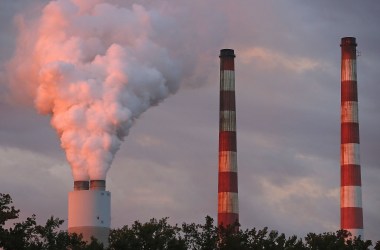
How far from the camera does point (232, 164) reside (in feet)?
265

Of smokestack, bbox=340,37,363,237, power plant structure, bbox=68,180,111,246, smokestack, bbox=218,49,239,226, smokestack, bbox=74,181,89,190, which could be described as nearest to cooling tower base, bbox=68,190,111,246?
power plant structure, bbox=68,180,111,246

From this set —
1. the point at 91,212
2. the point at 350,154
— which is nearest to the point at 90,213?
the point at 91,212

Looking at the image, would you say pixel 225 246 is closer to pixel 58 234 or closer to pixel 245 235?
pixel 245 235

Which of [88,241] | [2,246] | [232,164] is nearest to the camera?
[2,246]

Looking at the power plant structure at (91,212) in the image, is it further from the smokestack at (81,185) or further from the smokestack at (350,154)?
the smokestack at (350,154)

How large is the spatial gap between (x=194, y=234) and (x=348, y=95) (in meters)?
26.0

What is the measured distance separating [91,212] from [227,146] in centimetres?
1536

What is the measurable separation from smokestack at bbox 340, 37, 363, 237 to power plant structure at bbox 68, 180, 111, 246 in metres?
18.8

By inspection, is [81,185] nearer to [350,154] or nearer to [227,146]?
[227,146]

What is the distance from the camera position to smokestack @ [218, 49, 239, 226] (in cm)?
8050

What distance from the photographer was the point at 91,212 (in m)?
67.8

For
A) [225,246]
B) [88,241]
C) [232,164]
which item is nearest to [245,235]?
[225,246]

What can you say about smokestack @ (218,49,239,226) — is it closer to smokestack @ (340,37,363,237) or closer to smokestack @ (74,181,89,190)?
smokestack @ (340,37,363,237)

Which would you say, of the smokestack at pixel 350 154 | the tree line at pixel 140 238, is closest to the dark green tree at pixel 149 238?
the tree line at pixel 140 238
